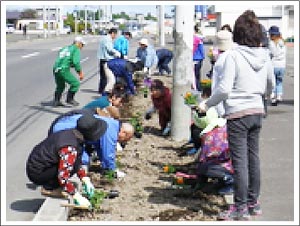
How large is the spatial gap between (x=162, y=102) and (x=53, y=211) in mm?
4963

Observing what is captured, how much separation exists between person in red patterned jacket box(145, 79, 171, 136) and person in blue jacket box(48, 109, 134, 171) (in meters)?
3.10

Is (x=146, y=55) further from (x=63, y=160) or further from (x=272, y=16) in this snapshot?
(x=272, y=16)

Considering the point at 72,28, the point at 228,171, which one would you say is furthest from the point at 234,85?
the point at 72,28

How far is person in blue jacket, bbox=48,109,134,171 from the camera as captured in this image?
6629mm

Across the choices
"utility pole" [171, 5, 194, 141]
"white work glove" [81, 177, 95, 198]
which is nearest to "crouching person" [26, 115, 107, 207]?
"white work glove" [81, 177, 95, 198]

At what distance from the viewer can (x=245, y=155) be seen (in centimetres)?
601

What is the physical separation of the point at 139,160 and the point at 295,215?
114 inches

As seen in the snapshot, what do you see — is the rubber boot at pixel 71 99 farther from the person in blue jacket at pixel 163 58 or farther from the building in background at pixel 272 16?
the building in background at pixel 272 16

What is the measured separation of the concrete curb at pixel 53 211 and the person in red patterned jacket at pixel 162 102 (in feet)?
14.6

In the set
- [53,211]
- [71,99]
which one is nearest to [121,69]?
[71,99]

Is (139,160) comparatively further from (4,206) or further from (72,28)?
(72,28)

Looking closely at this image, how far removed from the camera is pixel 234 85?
5.90 meters

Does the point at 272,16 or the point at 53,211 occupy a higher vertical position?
the point at 272,16

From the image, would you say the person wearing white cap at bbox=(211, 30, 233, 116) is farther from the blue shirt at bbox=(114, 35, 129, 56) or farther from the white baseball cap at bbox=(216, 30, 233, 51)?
the blue shirt at bbox=(114, 35, 129, 56)
